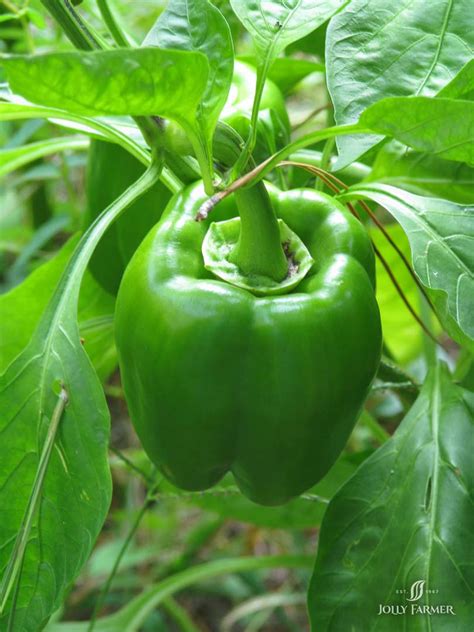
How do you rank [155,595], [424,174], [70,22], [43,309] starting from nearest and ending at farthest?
[70,22]
[424,174]
[43,309]
[155,595]

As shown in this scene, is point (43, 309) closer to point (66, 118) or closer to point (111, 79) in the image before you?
point (66, 118)

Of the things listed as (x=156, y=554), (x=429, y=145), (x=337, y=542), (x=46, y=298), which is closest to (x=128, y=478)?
(x=156, y=554)

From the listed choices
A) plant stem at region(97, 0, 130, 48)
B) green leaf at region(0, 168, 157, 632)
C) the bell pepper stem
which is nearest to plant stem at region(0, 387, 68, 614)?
green leaf at region(0, 168, 157, 632)

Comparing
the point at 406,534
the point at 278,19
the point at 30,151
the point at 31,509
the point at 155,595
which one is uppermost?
the point at 278,19

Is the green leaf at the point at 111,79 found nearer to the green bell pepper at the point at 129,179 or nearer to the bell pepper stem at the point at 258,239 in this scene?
the bell pepper stem at the point at 258,239

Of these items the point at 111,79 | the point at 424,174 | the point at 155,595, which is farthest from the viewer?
the point at 155,595

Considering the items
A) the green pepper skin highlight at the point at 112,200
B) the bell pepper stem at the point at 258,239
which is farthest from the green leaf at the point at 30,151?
the bell pepper stem at the point at 258,239

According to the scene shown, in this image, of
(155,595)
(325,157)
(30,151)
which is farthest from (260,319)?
(155,595)

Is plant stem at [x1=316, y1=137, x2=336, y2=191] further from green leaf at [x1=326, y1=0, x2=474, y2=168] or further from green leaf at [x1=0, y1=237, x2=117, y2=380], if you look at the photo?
green leaf at [x1=0, y1=237, x2=117, y2=380]
